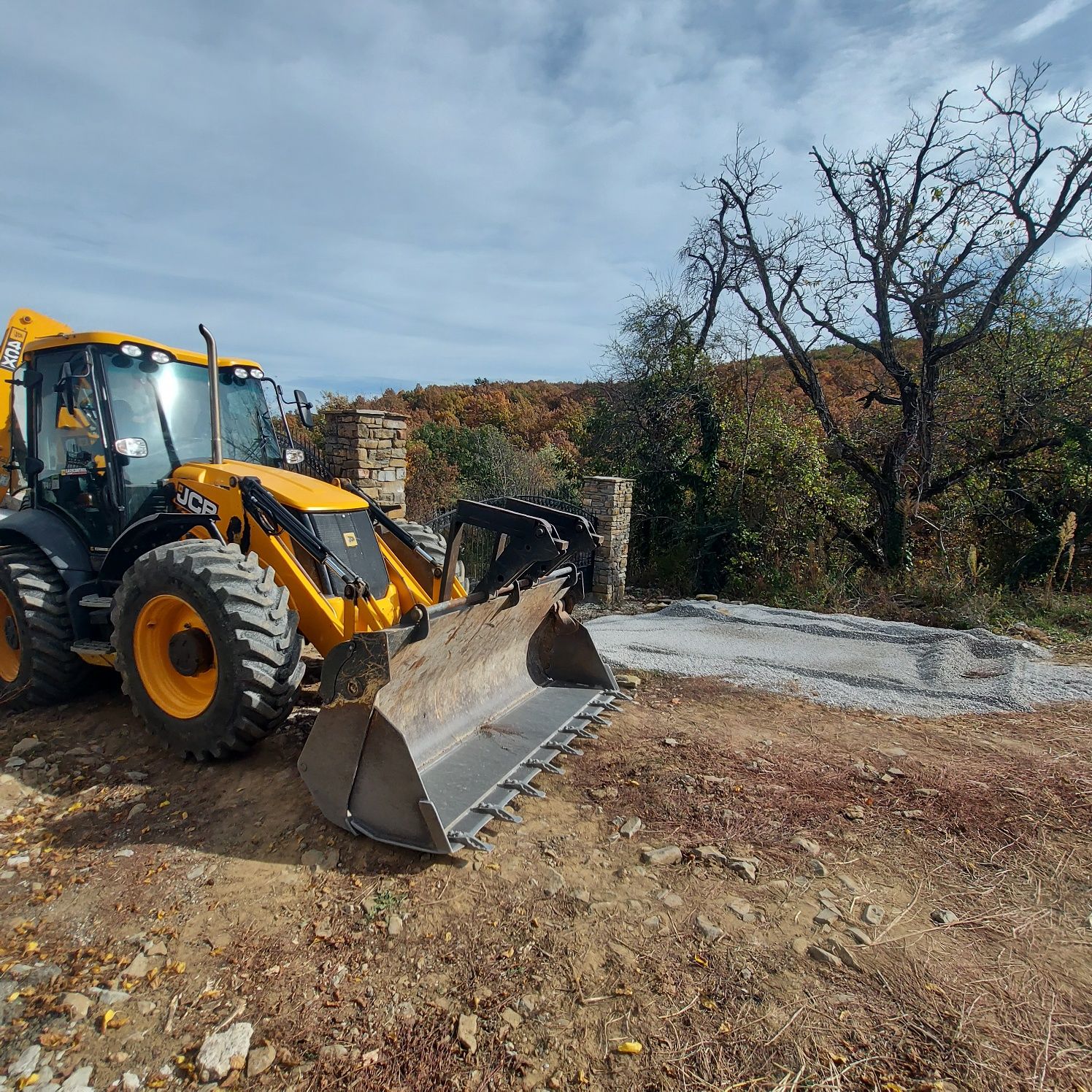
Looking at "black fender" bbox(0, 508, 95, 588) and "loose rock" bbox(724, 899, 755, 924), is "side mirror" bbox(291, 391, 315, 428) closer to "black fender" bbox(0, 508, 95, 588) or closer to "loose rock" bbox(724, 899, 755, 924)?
"black fender" bbox(0, 508, 95, 588)

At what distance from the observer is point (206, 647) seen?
380cm

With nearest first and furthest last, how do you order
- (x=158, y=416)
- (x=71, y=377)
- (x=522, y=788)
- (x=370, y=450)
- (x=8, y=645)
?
(x=522, y=788)
(x=71, y=377)
(x=158, y=416)
(x=8, y=645)
(x=370, y=450)

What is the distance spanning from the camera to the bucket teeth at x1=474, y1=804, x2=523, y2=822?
121 inches

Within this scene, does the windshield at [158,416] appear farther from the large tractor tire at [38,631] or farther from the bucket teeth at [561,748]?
the bucket teeth at [561,748]

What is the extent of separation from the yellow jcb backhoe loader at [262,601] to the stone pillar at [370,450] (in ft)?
10.4

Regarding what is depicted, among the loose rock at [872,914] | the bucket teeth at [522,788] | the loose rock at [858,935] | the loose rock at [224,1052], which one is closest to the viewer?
the loose rock at [224,1052]

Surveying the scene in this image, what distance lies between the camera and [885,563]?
9867 mm

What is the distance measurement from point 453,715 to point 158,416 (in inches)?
114

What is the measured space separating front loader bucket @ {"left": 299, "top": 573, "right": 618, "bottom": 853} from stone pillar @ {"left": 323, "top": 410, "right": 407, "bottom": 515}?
15.5ft

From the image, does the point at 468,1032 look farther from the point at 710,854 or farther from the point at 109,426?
the point at 109,426

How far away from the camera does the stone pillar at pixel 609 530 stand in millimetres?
9281

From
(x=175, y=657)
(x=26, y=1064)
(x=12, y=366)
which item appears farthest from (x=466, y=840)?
(x=12, y=366)

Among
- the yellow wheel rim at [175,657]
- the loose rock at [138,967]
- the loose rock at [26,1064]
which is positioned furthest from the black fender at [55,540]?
the loose rock at [26,1064]

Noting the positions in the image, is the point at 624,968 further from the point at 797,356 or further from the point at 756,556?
the point at 797,356
